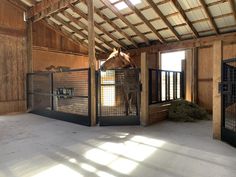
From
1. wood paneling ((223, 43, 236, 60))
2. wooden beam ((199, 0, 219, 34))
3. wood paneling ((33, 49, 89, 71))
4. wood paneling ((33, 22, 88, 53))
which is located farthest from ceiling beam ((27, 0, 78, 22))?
wood paneling ((223, 43, 236, 60))

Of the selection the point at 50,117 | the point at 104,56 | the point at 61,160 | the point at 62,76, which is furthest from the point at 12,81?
the point at 61,160

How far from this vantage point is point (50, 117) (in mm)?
5824

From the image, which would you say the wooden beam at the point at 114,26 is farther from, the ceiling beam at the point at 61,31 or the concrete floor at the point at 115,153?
the concrete floor at the point at 115,153

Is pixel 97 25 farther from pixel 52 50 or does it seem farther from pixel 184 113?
pixel 184 113

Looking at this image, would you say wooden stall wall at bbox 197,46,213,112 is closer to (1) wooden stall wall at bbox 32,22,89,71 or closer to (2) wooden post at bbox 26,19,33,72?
(1) wooden stall wall at bbox 32,22,89,71

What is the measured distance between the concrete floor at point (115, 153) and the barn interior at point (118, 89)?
0.6 inches

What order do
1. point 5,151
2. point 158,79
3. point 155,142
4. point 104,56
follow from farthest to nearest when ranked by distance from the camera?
point 104,56 → point 158,79 → point 155,142 → point 5,151

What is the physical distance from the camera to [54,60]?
330 inches

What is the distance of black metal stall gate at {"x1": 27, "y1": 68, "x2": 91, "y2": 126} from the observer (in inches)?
196

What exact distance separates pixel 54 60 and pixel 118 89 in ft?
12.3

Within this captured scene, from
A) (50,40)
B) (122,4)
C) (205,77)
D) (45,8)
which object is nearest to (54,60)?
(50,40)

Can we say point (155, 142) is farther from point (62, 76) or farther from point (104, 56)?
point (104, 56)

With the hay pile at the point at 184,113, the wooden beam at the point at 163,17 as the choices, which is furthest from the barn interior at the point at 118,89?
the hay pile at the point at 184,113

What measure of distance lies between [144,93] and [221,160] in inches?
91.0
